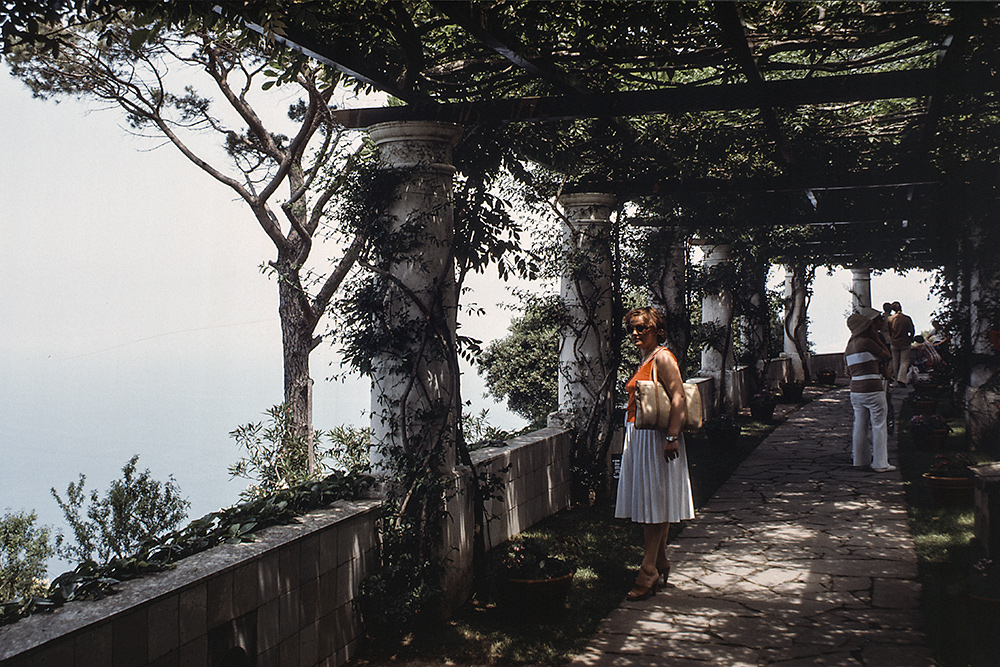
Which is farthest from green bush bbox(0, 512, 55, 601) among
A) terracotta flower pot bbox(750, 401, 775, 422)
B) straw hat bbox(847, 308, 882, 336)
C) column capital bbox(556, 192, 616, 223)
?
terracotta flower pot bbox(750, 401, 775, 422)

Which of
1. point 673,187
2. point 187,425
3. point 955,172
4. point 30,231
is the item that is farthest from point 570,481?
point 187,425

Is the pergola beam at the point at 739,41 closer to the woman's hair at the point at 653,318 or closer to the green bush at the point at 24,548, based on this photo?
the woman's hair at the point at 653,318

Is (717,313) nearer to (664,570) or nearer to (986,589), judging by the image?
(664,570)

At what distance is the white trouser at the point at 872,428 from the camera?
8.55 metres

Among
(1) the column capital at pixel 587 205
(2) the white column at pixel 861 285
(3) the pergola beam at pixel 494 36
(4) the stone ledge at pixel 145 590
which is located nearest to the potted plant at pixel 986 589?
(4) the stone ledge at pixel 145 590

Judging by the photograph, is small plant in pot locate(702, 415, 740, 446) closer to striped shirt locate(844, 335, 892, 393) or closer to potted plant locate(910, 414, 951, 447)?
potted plant locate(910, 414, 951, 447)

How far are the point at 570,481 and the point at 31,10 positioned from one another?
6060 millimetres

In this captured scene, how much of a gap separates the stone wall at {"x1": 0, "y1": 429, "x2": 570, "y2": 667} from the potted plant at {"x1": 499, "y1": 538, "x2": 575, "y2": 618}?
1.35 ft

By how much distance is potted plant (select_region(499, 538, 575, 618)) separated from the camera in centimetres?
475

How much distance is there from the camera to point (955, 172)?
9031 mm

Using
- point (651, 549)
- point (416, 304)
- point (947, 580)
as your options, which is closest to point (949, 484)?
point (947, 580)

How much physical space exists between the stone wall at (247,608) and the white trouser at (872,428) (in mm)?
5072

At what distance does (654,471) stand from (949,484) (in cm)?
328

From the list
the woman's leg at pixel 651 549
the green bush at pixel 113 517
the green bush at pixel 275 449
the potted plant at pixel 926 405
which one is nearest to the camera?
the woman's leg at pixel 651 549
